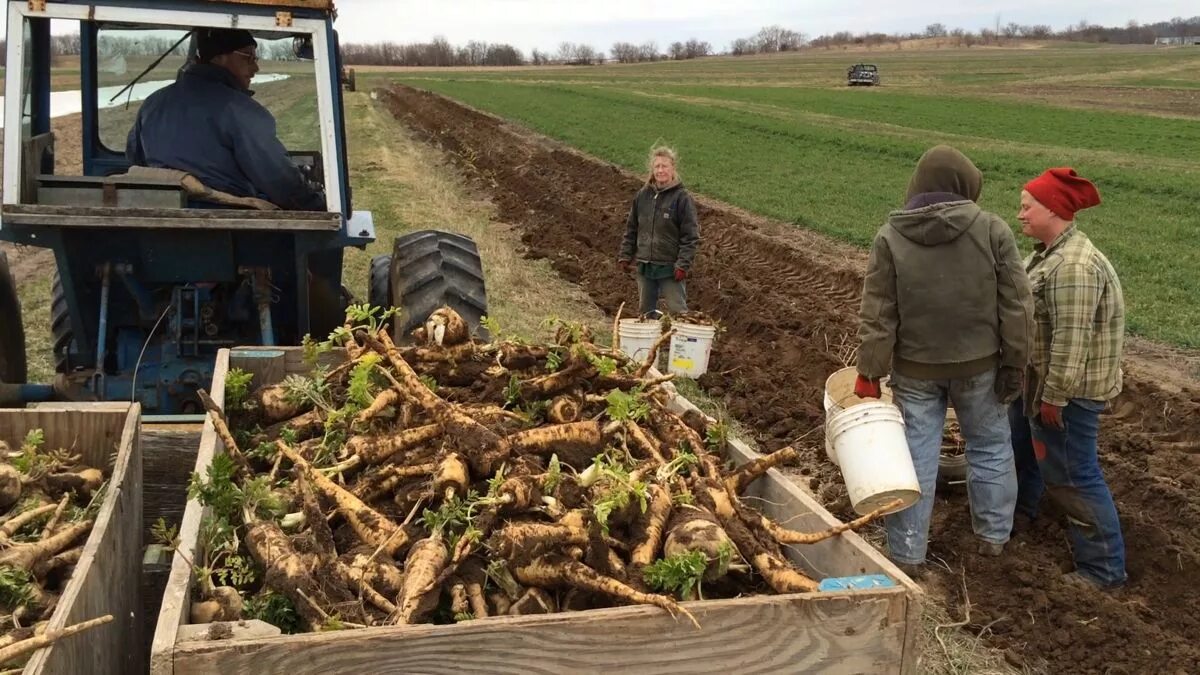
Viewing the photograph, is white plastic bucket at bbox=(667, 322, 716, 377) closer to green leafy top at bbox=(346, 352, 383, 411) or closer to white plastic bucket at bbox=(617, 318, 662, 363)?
white plastic bucket at bbox=(617, 318, 662, 363)

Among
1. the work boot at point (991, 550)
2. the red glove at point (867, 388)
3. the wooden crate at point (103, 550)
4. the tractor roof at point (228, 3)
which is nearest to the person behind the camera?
the wooden crate at point (103, 550)

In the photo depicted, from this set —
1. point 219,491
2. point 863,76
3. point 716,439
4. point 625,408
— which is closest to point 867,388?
point 716,439

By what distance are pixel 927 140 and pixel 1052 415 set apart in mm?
25886

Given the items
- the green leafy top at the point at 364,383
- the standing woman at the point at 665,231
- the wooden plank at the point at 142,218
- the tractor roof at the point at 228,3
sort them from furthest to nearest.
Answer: the standing woman at the point at 665,231 → the tractor roof at the point at 228,3 → the wooden plank at the point at 142,218 → the green leafy top at the point at 364,383

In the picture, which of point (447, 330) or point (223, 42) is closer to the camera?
point (447, 330)

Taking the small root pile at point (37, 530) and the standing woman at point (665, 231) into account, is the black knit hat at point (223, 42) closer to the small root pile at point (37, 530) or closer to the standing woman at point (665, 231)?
the small root pile at point (37, 530)

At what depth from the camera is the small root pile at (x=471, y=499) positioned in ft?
8.08

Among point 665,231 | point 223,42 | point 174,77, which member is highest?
point 223,42

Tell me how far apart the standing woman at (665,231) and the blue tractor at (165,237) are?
9.52 feet

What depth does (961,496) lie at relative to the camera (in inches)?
240

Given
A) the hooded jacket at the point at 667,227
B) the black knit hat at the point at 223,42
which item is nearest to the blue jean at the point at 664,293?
the hooded jacket at the point at 667,227

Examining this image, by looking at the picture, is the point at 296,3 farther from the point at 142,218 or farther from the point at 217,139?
the point at 142,218

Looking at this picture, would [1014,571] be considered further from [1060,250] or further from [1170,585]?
[1060,250]

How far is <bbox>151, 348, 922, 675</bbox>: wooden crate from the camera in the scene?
2.06 meters
